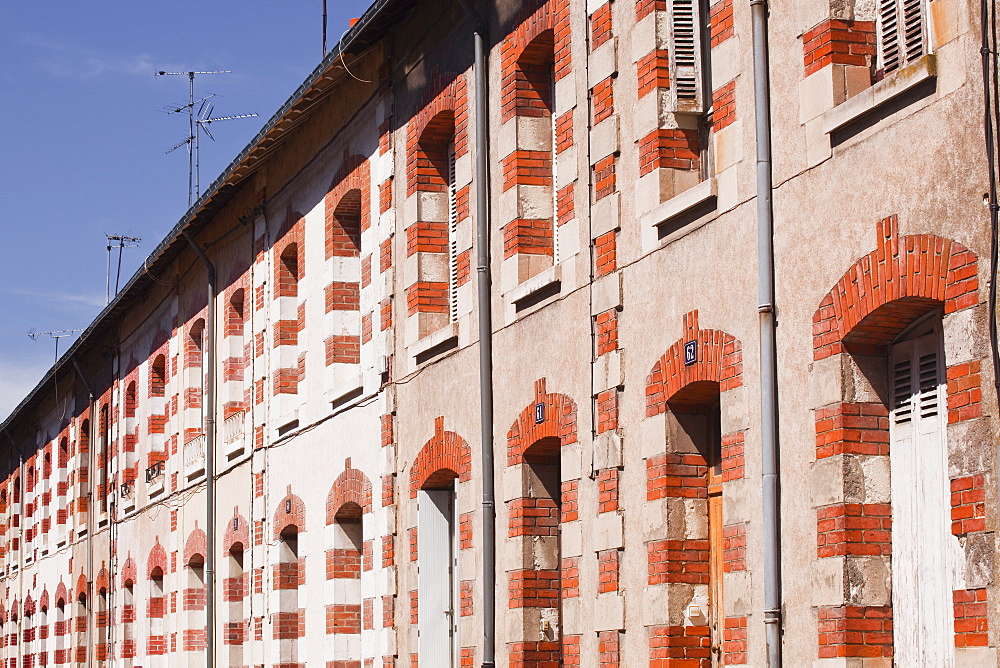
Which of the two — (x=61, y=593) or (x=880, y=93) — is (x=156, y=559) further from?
(x=880, y=93)

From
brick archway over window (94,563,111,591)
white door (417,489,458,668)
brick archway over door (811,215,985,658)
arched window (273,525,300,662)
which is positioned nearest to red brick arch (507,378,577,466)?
white door (417,489,458,668)

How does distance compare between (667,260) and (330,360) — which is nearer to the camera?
(667,260)

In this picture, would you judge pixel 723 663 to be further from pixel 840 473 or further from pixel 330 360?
pixel 330 360

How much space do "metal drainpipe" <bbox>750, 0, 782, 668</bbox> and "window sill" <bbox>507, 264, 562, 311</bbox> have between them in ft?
10.1

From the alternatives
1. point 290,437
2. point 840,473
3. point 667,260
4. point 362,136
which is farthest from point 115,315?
point 840,473

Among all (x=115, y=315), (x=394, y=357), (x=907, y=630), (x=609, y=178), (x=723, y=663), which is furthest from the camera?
(x=115, y=315)

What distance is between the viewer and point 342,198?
18406 millimetres

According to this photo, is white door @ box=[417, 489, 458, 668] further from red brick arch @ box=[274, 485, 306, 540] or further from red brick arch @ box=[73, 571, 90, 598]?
red brick arch @ box=[73, 571, 90, 598]

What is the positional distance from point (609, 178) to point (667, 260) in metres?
1.18

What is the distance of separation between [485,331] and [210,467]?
9.88 m

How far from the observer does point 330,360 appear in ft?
60.7

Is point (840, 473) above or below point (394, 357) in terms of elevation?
below

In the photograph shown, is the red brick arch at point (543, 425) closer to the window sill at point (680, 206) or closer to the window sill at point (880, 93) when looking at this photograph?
the window sill at point (680, 206)

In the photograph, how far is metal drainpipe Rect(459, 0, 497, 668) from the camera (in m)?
13.7
